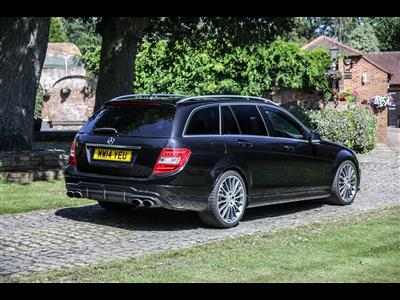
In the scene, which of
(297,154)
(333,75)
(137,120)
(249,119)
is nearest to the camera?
(137,120)

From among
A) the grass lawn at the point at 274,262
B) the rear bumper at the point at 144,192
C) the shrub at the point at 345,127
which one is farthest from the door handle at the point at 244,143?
the shrub at the point at 345,127

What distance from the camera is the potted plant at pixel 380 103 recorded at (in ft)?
81.0

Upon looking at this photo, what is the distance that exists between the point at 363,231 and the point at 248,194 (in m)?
1.54

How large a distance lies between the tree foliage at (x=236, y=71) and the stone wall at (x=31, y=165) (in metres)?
18.8

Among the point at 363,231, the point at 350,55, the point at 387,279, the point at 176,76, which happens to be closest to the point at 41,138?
the point at 176,76

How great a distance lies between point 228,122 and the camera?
8.52 metres

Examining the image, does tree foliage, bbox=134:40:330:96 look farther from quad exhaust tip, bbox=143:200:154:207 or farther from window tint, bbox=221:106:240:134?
quad exhaust tip, bbox=143:200:154:207

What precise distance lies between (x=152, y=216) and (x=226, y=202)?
1366 mm

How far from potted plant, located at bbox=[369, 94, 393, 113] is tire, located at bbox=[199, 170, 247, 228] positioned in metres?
17.6

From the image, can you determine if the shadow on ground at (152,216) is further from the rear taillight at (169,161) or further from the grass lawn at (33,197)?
the rear taillight at (169,161)

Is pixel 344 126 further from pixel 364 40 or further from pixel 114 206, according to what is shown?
pixel 364 40

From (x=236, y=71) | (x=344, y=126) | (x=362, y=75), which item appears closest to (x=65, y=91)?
(x=236, y=71)
